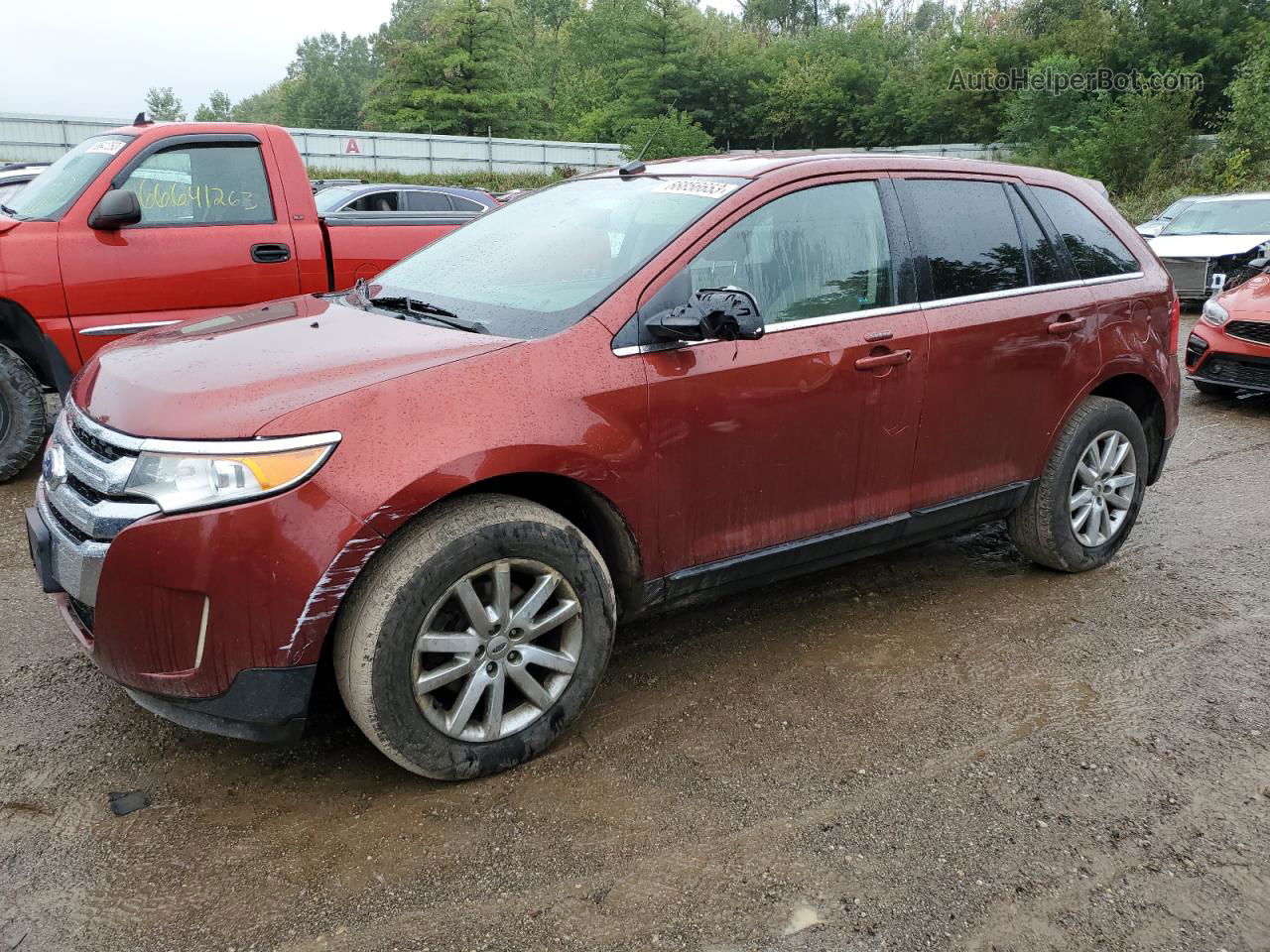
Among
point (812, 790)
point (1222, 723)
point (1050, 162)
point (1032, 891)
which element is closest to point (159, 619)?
point (812, 790)

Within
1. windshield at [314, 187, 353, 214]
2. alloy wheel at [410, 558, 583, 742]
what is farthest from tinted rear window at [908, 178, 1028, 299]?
windshield at [314, 187, 353, 214]

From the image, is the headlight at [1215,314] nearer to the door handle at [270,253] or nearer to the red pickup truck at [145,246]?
the red pickup truck at [145,246]

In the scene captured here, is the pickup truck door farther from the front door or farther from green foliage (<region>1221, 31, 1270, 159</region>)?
green foliage (<region>1221, 31, 1270, 159</region>)

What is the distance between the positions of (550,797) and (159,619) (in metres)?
1.15

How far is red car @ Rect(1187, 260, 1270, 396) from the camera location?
7789 mm

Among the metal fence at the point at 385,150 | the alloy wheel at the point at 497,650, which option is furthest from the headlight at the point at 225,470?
the metal fence at the point at 385,150

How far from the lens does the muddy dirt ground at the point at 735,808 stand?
2408 mm

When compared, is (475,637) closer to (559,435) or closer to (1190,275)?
(559,435)

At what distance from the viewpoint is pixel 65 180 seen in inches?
227

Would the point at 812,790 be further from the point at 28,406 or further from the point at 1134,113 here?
the point at 1134,113

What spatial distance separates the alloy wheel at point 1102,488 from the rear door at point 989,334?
0.32m

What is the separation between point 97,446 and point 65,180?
3856mm

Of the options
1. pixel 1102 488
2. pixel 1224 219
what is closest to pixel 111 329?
pixel 1102 488

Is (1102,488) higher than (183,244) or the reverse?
the reverse
